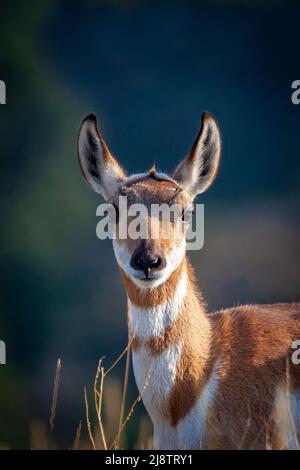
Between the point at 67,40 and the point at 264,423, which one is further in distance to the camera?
the point at 67,40

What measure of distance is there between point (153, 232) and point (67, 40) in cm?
8177

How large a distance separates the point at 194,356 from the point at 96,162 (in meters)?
2.33

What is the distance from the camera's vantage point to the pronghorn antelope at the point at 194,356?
839 centimetres

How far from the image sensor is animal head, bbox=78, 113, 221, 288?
27.6ft

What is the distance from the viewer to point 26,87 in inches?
2891

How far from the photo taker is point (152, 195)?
359 inches

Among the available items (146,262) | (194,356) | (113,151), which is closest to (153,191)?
(146,262)

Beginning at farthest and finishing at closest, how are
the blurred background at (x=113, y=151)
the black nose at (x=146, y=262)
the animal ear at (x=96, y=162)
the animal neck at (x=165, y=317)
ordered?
the blurred background at (x=113, y=151)
the animal ear at (x=96, y=162)
the animal neck at (x=165, y=317)
the black nose at (x=146, y=262)

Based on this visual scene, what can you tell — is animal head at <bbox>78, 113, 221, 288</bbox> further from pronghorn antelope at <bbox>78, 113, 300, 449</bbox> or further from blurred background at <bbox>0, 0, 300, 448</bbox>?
blurred background at <bbox>0, 0, 300, 448</bbox>

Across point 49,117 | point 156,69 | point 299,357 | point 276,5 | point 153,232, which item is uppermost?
point 276,5

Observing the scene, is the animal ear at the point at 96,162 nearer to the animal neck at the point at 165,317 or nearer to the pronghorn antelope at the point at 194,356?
A: the pronghorn antelope at the point at 194,356

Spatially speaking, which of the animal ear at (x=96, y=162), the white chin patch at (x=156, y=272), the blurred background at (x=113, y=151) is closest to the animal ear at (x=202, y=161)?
the animal ear at (x=96, y=162)

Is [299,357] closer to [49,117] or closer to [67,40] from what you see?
[49,117]

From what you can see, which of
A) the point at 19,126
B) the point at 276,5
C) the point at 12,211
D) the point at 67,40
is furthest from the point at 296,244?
the point at 67,40
